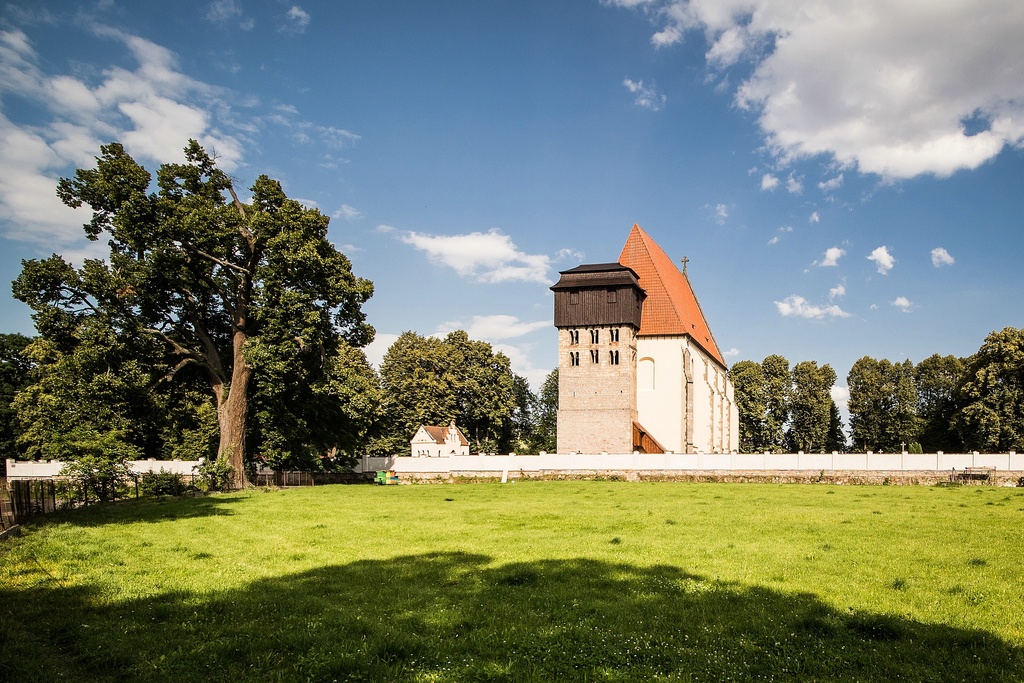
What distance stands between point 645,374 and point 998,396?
2670cm

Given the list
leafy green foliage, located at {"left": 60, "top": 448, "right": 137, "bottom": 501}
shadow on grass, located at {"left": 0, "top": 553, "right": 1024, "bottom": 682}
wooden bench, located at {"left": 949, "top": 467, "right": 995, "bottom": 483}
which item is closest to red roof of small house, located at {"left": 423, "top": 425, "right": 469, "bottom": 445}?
wooden bench, located at {"left": 949, "top": 467, "right": 995, "bottom": 483}

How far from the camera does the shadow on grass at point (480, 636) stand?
19.6ft

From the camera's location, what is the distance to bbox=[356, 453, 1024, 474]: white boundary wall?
34.8 m

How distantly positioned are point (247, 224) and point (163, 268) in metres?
3.95

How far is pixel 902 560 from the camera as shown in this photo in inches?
431

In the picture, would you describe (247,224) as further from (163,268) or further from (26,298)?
(26,298)

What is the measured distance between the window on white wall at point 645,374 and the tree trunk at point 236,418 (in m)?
30.8

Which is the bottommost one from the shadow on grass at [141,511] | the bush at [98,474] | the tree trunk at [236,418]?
the shadow on grass at [141,511]

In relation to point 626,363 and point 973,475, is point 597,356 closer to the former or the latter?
point 626,363

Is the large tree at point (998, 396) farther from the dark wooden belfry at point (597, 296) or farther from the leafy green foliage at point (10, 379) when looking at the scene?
the leafy green foliage at point (10, 379)

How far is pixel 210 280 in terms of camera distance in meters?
30.0

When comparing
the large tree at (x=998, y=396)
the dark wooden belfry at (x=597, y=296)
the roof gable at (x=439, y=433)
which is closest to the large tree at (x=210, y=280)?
the dark wooden belfry at (x=597, y=296)

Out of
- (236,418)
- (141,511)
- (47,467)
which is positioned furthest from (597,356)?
(47,467)

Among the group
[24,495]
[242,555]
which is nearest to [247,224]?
[24,495]
